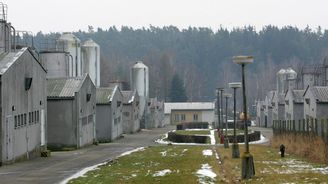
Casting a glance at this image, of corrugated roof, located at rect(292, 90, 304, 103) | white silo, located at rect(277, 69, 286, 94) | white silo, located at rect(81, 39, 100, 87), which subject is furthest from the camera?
white silo, located at rect(277, 69, 286, 94)

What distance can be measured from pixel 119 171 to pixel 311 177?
851 cm

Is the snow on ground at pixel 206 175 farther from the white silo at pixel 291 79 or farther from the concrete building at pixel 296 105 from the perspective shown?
the white silo at pixel 291 79

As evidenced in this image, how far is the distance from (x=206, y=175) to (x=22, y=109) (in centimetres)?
1458

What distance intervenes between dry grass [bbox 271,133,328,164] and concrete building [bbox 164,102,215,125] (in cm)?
9001

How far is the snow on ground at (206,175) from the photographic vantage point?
64.9 feet

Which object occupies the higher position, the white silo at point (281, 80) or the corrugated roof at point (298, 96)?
the white silo at point (281, 80)

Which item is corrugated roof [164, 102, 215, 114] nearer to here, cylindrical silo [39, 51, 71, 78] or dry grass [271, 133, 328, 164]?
cylindrical silo [39, 51, 71, 78]

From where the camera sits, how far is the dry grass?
2758 cm

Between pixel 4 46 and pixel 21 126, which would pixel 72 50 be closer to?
pixel 4 46

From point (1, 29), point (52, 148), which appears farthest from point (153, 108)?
point (1, 29)

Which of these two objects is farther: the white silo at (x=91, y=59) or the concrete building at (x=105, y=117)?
the white silo at (x=91, y=59)

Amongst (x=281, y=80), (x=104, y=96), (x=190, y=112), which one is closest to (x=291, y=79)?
(x=281, y=80)

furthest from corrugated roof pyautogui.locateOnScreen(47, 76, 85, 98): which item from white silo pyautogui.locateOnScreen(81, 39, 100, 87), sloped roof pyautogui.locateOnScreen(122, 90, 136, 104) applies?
sloped roof pyautogui.locateOnScreen(122, 90, 136, 104)

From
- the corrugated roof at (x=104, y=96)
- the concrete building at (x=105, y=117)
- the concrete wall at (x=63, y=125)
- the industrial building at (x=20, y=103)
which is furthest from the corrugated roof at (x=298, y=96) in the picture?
the industrial building at (x=20, y=103)
